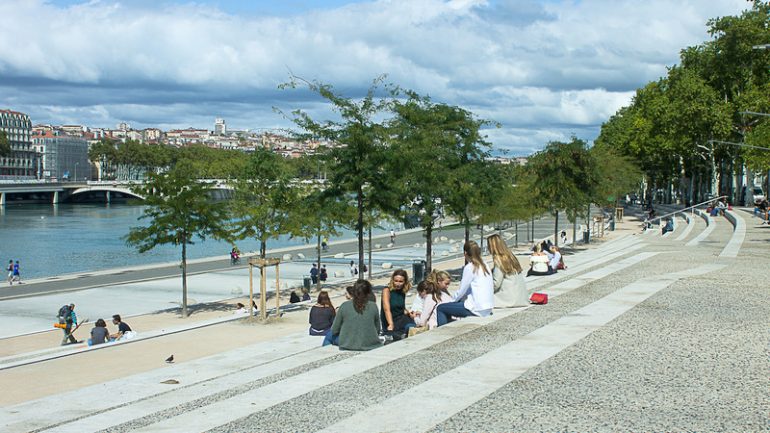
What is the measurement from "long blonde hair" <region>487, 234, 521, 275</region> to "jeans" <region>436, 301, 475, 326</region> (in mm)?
1070

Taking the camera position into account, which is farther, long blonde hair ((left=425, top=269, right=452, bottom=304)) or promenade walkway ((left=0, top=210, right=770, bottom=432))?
long blonde hair ((left=425, top=269, right=452, bottom=304))

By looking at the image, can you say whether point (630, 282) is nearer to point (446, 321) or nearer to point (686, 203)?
point (446, 321)

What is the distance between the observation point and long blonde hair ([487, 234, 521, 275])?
43.4ft

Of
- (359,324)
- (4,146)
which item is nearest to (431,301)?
(359,324)

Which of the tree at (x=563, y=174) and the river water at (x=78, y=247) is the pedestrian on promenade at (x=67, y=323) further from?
the tree at (x=563, y=174)

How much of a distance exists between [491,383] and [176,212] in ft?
76.3

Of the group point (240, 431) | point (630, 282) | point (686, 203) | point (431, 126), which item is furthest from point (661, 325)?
point (686, 203)

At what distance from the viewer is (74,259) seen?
200 ft

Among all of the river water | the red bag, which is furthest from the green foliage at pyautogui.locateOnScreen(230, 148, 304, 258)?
the red bag

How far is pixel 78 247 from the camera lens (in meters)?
70.7

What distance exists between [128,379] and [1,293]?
100 feet

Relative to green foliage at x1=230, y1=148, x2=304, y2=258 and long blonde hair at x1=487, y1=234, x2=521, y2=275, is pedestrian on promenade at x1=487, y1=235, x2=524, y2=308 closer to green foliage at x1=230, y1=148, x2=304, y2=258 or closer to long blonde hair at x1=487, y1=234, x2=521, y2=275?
long blonde hair at x1=487, y1=234, x2=521, y2=275

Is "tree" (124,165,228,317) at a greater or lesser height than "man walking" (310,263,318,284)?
greater

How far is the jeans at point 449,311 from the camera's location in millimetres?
12633
